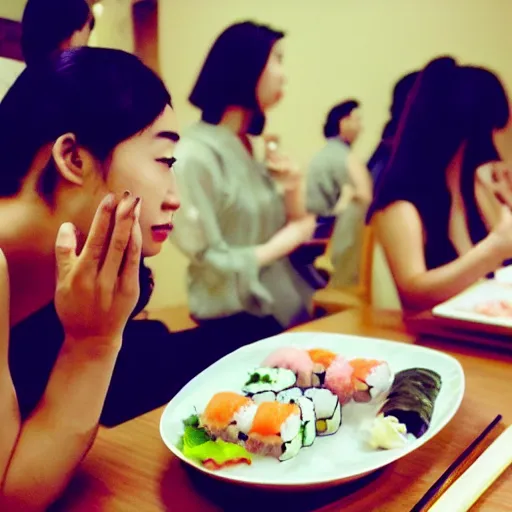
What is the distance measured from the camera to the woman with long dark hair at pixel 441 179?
50.5 inches

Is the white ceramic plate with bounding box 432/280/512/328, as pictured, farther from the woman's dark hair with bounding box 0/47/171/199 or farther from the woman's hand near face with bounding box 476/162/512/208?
the woman's dark hair with bounding box 0/47/171/199

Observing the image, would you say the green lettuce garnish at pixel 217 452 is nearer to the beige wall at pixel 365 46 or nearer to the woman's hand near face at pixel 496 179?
the beige wall at pixel 365 46

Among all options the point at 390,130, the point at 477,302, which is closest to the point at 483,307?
the point at 477,302

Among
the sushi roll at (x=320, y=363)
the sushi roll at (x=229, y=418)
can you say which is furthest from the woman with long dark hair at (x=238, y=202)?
the sushi roll at (x=229, y=418)

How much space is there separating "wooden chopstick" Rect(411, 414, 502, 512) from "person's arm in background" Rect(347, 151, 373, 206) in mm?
698

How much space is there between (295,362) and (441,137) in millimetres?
796

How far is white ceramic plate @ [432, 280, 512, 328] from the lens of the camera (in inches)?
39.4

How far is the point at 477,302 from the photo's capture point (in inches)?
44.4

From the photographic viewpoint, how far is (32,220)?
0.55m

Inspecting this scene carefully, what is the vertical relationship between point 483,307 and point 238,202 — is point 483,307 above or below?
below

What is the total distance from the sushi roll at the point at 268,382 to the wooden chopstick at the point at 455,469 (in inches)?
7.7

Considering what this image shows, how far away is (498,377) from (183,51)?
69 cm

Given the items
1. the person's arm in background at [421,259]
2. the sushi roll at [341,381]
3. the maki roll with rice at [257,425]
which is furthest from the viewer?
the person's arm in background at [421,259]

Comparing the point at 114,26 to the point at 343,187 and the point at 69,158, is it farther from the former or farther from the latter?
the point at 343,187
